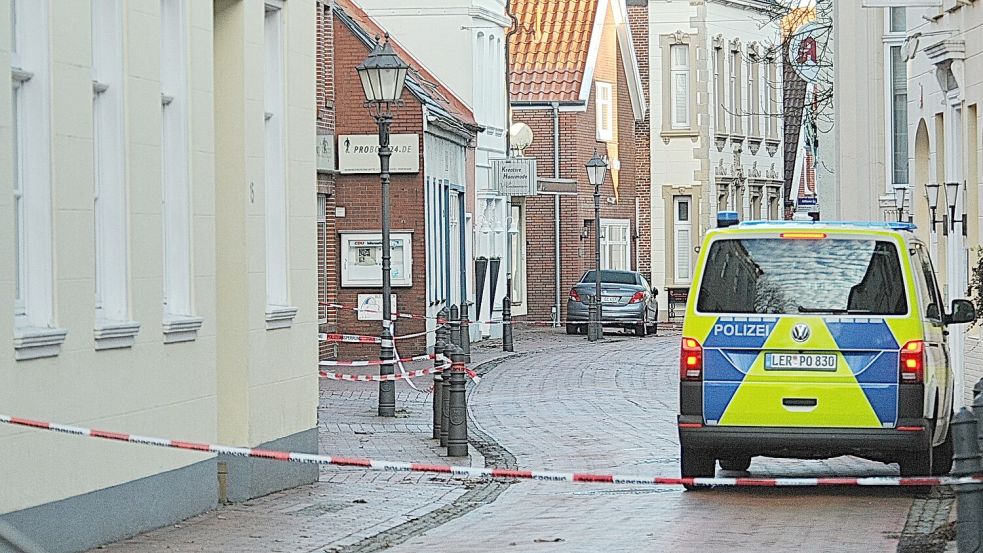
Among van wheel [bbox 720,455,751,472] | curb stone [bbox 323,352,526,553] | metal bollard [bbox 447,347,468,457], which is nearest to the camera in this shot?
curb stone [bbox 323,352,526,553]

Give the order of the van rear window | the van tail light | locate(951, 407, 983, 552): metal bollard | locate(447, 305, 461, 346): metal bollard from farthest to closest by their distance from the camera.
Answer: locate(447, 305, 461, 346): metal bollard → the van rear window → the van tail light → locate(951, 407, 983, 552): metal bollard

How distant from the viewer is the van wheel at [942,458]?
563 inches

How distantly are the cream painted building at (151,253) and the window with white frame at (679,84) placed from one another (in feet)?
136

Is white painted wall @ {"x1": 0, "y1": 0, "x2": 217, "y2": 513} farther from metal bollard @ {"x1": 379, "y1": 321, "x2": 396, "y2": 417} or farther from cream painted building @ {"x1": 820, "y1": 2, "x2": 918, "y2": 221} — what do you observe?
cream painted building @ {"x1": 820, "y1": 2, "x2": 918, "y2": 221}

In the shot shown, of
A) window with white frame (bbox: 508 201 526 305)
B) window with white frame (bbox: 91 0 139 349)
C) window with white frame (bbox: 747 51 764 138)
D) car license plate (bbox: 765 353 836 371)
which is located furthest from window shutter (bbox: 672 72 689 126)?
window with white frame (bbox: 91 0 139 349)

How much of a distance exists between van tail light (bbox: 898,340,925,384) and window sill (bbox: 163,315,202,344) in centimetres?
494

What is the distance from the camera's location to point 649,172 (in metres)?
55.7

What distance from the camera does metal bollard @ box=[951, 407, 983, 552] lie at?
887cm

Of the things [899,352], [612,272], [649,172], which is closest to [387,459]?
[899,352]

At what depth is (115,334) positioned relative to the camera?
1108 centimetres

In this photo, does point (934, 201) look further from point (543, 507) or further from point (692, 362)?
point (543, 507)

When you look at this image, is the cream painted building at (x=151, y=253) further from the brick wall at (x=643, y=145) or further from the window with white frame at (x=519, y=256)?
the brick wall at (x=643, y=145)

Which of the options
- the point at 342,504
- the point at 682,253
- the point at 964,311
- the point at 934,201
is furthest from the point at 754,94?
the point at 342,504

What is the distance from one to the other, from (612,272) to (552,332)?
7.75ft
